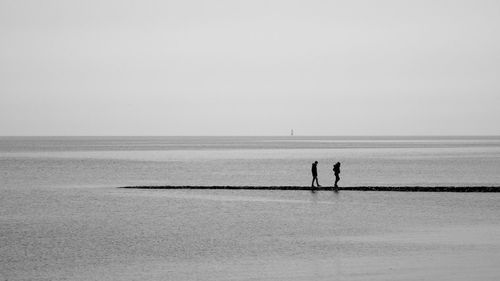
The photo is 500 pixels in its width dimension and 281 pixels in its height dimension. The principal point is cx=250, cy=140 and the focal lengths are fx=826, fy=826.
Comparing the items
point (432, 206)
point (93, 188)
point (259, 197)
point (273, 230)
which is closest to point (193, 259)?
point (273, 230)

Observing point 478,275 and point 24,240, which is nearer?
point 478,275

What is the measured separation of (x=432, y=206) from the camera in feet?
129

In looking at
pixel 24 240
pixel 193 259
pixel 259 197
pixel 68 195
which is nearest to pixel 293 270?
pixel 193 259

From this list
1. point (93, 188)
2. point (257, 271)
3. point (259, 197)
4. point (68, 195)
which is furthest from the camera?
point (93, 188)

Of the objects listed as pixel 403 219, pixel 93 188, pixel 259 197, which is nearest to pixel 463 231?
pixel 403 219

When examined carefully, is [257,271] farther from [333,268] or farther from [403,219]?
[403,219]

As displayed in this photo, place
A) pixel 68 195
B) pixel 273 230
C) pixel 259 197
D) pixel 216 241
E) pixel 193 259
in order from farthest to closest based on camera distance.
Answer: pixel 68 195, pixel 259 197, pixel 273 230, pixel 216 241, pixel 193 259

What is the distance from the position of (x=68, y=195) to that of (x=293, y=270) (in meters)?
33.2

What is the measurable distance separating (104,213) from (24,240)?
9.98 m

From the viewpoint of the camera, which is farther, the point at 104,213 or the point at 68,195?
the point at 68,195

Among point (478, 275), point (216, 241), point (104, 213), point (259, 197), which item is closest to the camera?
point (478, 275)

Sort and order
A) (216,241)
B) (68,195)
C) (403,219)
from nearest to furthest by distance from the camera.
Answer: (216,241) < (403,219) < (68,195)

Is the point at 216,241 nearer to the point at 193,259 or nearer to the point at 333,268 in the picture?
the point at 193,259

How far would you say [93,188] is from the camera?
195 ft
